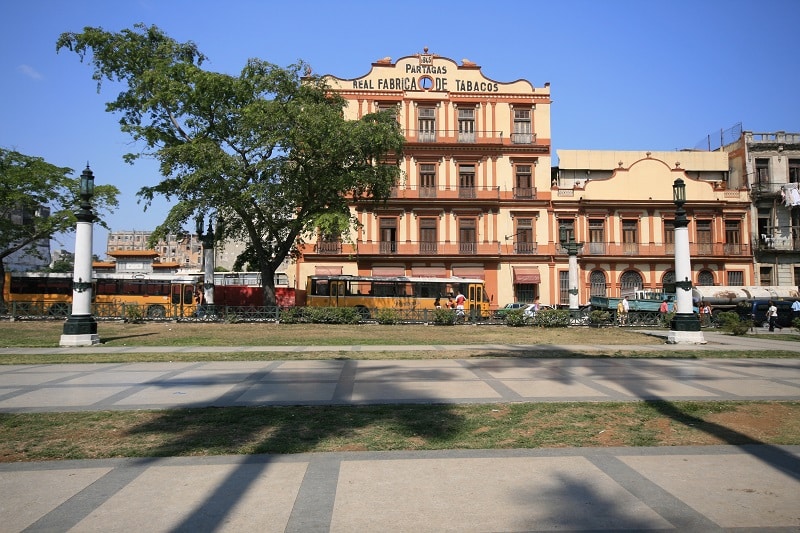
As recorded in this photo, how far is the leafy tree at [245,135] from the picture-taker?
2712 cm

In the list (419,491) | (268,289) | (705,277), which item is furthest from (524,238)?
(419,491)

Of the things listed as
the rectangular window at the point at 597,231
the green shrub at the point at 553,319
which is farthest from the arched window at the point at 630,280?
the green shrub at the point at 553,319

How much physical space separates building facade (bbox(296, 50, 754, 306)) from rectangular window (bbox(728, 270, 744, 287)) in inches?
6.9

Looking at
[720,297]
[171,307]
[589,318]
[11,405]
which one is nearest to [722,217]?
[720,297]

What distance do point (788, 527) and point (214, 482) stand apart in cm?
462

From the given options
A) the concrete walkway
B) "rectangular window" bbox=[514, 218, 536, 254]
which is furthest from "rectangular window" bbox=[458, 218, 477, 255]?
the concrete walkway

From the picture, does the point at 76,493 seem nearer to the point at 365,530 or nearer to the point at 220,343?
the point at 365,530

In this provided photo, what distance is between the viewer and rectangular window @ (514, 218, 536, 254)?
44531 mm

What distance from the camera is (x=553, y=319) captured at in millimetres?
27594

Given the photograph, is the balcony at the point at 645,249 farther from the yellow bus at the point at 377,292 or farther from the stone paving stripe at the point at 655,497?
the stone paving stripe at the point at 655,497

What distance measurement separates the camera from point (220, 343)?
18.8m

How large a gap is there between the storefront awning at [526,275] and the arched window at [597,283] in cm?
418

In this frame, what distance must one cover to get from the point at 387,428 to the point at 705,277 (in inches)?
1771

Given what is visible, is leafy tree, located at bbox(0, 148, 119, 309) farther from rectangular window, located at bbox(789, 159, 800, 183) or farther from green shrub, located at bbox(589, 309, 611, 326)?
rectangular window, located at bbox(789, 159, 800, 183)
